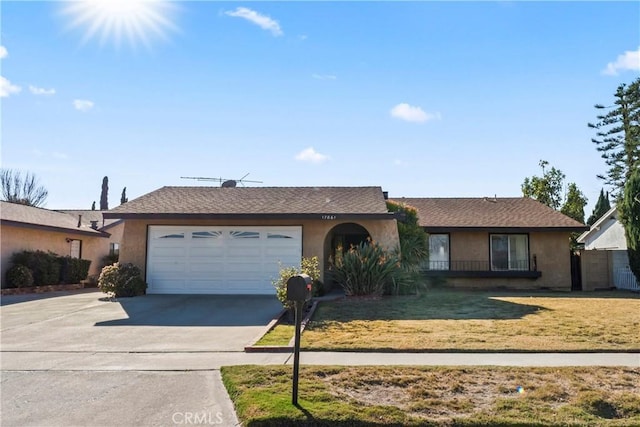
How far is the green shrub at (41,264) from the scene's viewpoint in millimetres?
19141

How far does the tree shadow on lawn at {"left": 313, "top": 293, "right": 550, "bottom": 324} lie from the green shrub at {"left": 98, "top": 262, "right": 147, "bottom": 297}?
6.58 m

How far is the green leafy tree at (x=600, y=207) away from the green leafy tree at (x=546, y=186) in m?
6.89

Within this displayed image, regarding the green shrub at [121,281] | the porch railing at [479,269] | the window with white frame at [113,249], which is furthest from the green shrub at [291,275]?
the window with white frame at [113,249]

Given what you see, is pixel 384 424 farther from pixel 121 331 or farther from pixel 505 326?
pixel 121 331

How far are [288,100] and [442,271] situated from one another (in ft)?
33.5

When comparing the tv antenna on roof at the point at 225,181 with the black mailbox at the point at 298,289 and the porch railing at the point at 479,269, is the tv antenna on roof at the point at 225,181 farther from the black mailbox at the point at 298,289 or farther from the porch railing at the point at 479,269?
the black mailbox at the point at 298,289

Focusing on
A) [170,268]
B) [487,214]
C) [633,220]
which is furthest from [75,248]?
[633,220]

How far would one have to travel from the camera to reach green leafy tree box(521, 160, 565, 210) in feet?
111

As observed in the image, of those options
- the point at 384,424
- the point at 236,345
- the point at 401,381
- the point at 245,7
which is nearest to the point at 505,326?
the point at 401,381

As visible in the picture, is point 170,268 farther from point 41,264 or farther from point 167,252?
point 41,264

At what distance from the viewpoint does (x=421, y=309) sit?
1248cm

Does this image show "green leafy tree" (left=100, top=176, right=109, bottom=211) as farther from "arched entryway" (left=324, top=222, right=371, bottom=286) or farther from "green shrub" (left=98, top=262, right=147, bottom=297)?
"green shrub" (left=98, top=262, right=147, bottom=297)

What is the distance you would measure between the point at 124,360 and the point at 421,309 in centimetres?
763

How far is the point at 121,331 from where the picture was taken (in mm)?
9977
